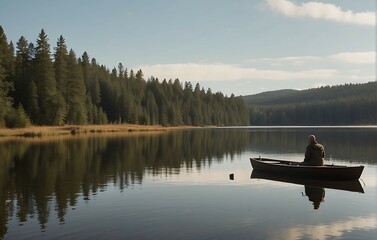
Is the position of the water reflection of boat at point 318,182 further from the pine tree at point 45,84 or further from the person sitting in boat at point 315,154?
the pine tree at point 45,84

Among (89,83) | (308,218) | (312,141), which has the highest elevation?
(89,83)

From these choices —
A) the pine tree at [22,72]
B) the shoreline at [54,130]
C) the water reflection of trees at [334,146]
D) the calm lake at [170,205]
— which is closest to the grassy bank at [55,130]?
the shoreline at [54,130]

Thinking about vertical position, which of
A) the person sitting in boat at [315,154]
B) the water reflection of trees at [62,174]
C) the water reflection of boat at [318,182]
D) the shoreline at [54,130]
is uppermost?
the shoreline at [54,130]

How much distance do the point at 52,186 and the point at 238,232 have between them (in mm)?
13417

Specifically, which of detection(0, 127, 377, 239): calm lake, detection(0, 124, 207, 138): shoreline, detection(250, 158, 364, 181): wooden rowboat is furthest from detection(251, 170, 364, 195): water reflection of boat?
detection(0, 124, 207, 138): shoreline

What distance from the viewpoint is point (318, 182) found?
27.1 metres

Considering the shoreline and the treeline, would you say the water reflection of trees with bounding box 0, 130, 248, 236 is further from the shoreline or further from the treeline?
the treeline

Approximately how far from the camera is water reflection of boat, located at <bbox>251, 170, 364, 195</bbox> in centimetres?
2489

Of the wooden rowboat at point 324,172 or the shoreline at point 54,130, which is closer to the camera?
the wooden rowboat at point 324,172

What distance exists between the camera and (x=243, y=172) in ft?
104

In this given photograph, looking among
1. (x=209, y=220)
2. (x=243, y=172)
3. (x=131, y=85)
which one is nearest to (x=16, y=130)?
(x=243, y=172)

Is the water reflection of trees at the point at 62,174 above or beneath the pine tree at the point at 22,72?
beneath

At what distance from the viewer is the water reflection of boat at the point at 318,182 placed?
24.9 meters

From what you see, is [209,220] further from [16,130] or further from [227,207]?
[16,130]
